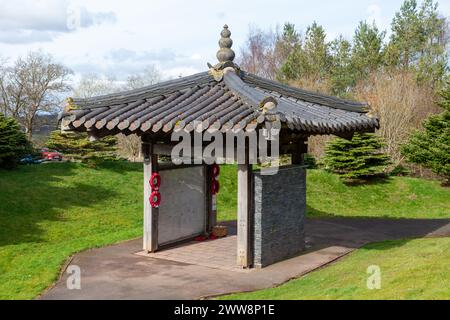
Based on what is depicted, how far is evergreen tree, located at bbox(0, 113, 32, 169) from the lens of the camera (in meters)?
19.7

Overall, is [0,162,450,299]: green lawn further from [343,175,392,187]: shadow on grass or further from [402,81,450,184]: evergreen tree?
[402,81,450,184]: evergreen tree

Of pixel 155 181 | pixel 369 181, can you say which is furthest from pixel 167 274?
pixel 369 181

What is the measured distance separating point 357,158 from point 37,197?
13104 millimetres

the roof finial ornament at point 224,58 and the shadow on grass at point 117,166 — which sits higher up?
the roof finial ornament at point 224,58

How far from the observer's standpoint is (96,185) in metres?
19.1

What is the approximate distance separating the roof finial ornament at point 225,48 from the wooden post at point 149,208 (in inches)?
86.0

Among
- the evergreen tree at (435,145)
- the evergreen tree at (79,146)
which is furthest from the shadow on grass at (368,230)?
the evergreen tree at (79,146)

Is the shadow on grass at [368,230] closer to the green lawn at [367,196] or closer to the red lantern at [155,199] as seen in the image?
the green lawn at [367,196]

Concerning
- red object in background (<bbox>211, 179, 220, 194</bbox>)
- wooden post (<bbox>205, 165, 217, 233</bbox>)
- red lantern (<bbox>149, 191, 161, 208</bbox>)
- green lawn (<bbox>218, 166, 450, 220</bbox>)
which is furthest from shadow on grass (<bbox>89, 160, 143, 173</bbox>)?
red lantern (<bbox>149, 191, 161, 208</bbox>)

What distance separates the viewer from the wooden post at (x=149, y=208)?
385 inches

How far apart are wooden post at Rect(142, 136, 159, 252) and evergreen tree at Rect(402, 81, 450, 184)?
15183mm
